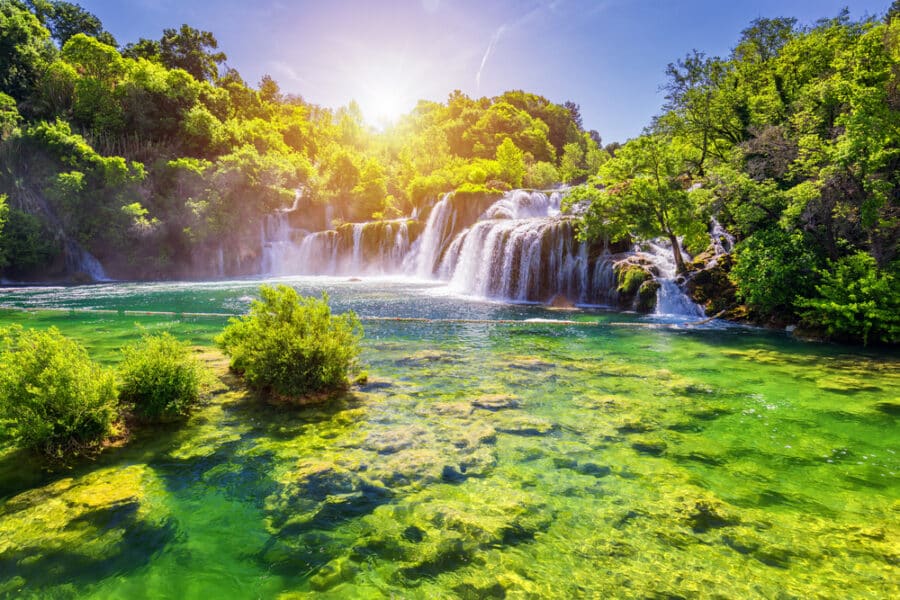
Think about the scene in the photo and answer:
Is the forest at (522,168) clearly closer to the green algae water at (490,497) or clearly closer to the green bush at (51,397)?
the green algae water at (490,497)

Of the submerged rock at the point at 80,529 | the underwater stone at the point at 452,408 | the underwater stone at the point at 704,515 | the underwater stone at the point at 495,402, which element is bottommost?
the submerged rock at the point at 80,529

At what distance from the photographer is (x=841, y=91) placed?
43.9ft

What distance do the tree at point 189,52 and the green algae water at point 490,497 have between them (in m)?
83.5

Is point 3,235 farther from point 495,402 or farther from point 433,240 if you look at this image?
point 495,402

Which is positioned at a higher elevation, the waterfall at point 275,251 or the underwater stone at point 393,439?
the waterfall at point 275,251

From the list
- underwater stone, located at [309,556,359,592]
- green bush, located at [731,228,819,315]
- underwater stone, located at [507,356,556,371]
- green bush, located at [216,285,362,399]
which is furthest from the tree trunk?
underwater stone, located at [309,556,359,592]

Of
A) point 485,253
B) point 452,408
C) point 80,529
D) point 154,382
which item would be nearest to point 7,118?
point 485,253

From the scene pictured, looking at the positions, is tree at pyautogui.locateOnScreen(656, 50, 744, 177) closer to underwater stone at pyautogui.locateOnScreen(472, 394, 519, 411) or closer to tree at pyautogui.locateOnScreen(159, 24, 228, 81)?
underwater stone at pyautogui.locateOnScreen(472, 394, 519, 411)

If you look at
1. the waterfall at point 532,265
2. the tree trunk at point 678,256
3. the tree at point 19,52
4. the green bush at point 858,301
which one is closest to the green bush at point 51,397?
the green bush at point 858,301

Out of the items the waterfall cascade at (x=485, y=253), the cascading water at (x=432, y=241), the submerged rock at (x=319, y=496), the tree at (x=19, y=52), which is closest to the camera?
the submerged rock at (x=319, y=496)

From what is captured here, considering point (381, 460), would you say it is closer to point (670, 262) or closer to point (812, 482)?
point (812, 482)

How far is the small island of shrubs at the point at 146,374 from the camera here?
187 inches

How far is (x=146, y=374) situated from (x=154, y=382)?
17 centimetres

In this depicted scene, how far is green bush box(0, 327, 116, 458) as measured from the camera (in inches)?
184
